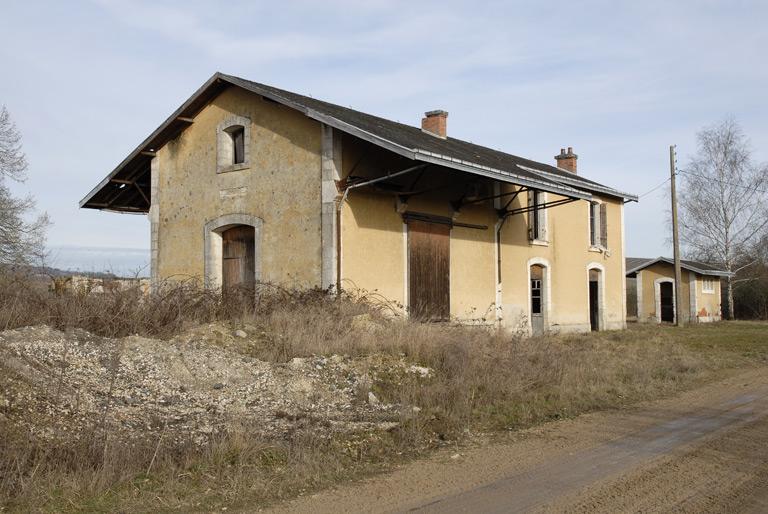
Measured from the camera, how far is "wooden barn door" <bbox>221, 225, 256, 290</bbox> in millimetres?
16812

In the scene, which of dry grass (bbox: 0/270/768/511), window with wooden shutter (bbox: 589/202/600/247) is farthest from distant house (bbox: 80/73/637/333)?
window with wooden shutter (bbox: 589/202/600/247)

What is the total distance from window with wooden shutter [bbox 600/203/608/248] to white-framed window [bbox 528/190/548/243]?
4358mm

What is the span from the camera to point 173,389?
27.3ft

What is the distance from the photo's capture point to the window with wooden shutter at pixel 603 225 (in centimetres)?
2539

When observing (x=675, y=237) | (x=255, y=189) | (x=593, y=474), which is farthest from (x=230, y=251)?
(x=675, y=237)

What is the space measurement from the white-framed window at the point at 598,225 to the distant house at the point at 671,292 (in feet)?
35.1

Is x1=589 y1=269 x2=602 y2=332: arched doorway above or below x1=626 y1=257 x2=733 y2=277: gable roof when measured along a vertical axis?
below

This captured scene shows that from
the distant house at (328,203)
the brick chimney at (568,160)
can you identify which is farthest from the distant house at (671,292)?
the distant house at (328,203)

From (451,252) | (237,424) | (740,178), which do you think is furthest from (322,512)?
(740,178)

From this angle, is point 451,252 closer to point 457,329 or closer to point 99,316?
point 457,329

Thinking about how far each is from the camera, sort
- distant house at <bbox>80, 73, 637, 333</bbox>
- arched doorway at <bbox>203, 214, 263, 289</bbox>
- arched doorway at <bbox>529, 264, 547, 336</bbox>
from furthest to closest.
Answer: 1. arched doorway at <bbox>529, 264, 547, 336</bbox>
2. arched doorway at <bbox>203, 214, 263, 289</bbox>
3. distant house at <bbox>80, 73, 637, 333</bbox>

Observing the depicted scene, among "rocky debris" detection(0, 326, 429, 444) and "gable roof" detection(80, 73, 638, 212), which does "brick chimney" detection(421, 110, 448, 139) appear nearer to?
"gable roof" detection(80, 73, 638, 212)

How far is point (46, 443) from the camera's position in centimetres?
590

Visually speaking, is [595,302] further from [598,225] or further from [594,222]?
[594,222]
